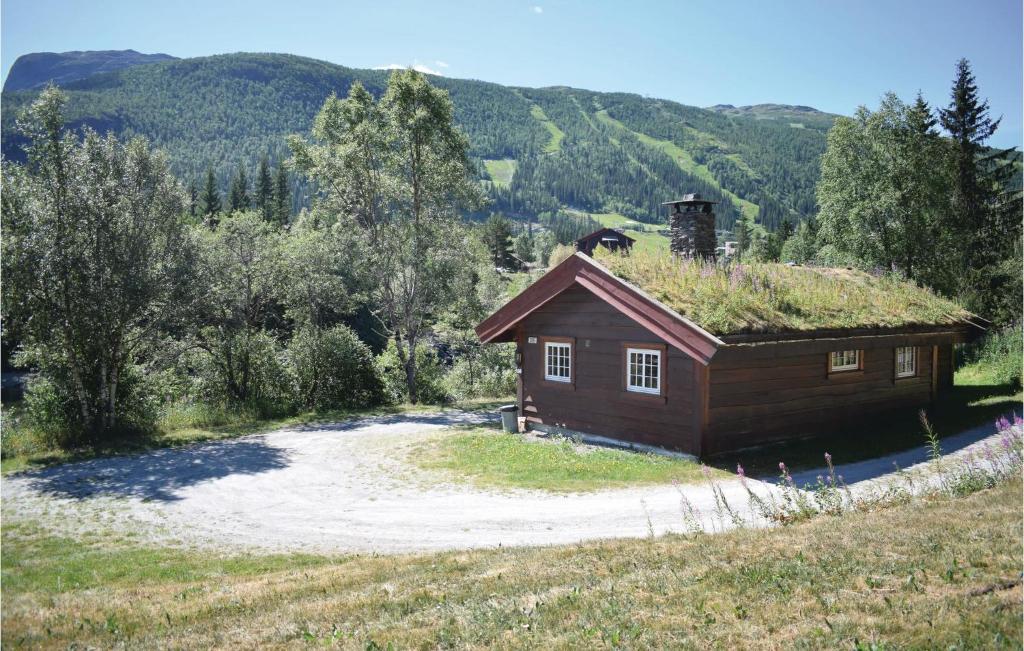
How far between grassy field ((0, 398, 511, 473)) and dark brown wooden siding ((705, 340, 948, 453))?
1242 centimetres

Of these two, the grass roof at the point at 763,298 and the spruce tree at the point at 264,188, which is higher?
the spruce tree at the point at 264,188

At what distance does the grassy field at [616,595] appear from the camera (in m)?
4.78

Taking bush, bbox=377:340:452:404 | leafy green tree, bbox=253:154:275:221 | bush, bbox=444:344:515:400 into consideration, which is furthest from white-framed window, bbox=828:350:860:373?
leafy green tree, bbox=253:154:275:221

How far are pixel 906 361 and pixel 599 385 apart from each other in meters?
9.44

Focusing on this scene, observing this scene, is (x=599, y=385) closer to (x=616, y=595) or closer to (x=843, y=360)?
(x=843, y=360)

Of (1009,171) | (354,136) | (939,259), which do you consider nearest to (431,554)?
(354,136)

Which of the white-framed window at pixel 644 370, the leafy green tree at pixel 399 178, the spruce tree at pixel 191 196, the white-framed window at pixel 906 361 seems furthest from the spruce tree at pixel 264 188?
the white-framed window at pixel 906 361

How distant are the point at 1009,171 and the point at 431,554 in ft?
127

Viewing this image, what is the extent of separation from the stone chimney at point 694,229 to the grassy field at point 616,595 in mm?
11097

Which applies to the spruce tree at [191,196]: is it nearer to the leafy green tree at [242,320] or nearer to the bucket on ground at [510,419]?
the leafy green tree at [242,320]

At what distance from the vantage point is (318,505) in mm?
12023

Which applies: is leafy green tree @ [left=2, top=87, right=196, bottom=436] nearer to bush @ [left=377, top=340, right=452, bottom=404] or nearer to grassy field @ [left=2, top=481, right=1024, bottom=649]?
bush @ [left=377, top=340, right=452, bottom=404]

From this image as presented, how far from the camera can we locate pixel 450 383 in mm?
33000

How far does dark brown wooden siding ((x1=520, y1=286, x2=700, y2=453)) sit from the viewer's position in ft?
46.4
